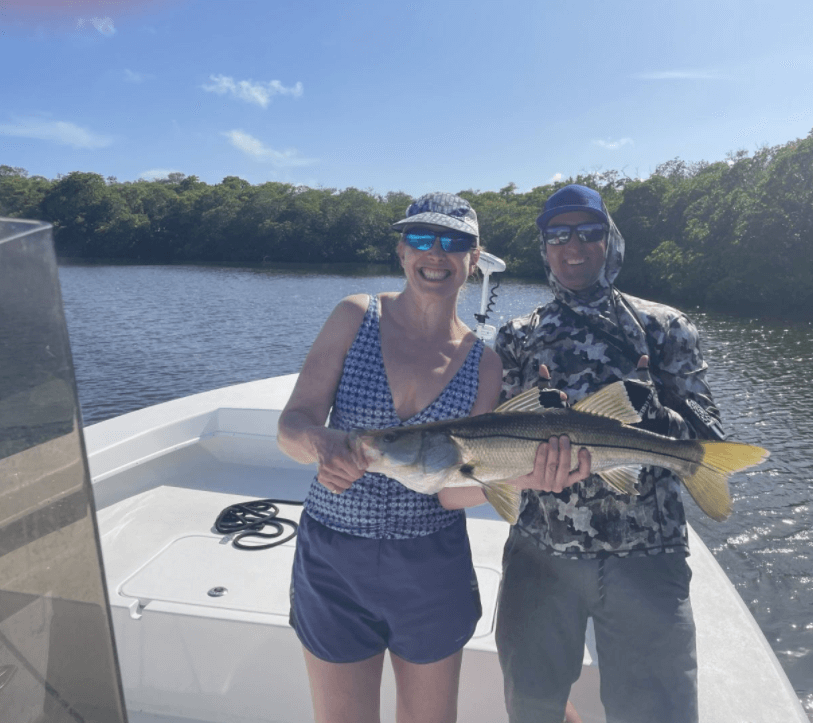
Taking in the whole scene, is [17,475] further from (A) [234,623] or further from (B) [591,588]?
(A) [234,623]

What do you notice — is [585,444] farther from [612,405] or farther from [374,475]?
[374,475]

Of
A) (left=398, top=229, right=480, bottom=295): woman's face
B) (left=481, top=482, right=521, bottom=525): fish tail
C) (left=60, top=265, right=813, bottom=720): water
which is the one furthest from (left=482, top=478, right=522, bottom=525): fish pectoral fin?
(left=60, top=265, right=813, bottom=720): water

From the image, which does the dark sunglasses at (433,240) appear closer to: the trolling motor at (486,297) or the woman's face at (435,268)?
the woman's face at (435,268)

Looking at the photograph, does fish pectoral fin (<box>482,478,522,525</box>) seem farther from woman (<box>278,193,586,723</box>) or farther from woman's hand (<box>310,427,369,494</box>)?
woman's hand (<box>310,427,369,494</box>)

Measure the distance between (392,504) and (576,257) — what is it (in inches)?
53.0

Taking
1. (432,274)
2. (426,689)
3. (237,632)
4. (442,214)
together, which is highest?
(442,214)

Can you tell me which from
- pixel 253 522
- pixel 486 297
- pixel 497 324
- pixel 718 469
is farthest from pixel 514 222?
pixel 718 469

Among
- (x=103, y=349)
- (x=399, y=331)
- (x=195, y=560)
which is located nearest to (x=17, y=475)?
(x=399, y=331)

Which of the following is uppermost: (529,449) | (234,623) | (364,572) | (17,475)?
(17,475)

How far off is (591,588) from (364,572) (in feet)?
3.04

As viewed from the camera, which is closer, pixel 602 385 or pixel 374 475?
pixel 374 475

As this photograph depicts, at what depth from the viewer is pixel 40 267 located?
126 centimetres

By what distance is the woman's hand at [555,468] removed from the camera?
2.38m

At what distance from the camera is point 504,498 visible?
7.93 feet
